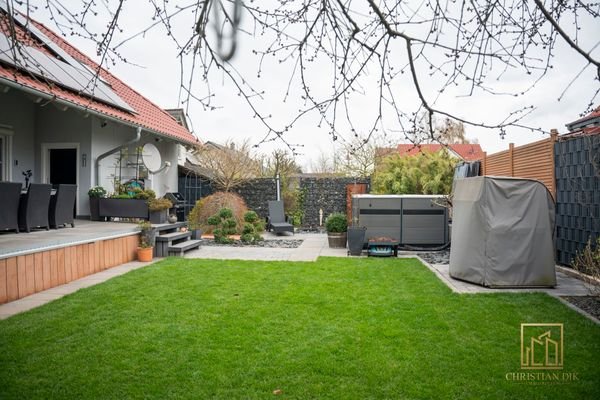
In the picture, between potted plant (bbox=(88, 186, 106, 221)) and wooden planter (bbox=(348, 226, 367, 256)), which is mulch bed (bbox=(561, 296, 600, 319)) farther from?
potted plant (bbox=(88, 186, 106, 221))

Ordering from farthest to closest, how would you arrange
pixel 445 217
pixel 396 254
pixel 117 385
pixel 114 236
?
1. pixel 445 217
2. pixel 396 254
3. pixel 114 236
4. pixel 117 385

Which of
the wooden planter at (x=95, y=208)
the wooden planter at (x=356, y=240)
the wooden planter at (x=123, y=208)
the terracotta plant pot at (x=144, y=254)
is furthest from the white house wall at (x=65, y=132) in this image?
the wooden planter at (x=356, y=240)

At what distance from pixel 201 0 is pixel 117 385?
2.52 metres

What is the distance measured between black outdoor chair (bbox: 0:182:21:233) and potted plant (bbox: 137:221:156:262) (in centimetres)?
198

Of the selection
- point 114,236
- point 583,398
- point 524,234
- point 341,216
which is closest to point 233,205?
point 341,216

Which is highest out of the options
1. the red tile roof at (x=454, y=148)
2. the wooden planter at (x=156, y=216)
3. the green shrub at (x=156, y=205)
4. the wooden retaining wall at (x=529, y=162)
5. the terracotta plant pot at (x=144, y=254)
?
the wooden retaining wall at (x=529, y=162)

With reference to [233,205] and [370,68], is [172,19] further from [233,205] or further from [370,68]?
[233,205]

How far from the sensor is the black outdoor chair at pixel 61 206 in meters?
7.34

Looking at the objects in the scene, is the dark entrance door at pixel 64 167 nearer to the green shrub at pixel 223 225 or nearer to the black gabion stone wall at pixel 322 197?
the green shrub at pixel 223 225

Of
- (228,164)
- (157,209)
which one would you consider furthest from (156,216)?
(228,164)

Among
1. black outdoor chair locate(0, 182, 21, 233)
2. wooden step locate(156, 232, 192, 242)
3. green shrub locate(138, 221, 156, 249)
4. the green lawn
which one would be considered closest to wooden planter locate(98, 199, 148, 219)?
wooden step locate(156, 232, 192, 242)

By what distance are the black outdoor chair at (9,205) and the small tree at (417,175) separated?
31.4ft

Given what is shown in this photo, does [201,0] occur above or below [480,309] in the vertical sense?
above

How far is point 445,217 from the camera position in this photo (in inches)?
380
